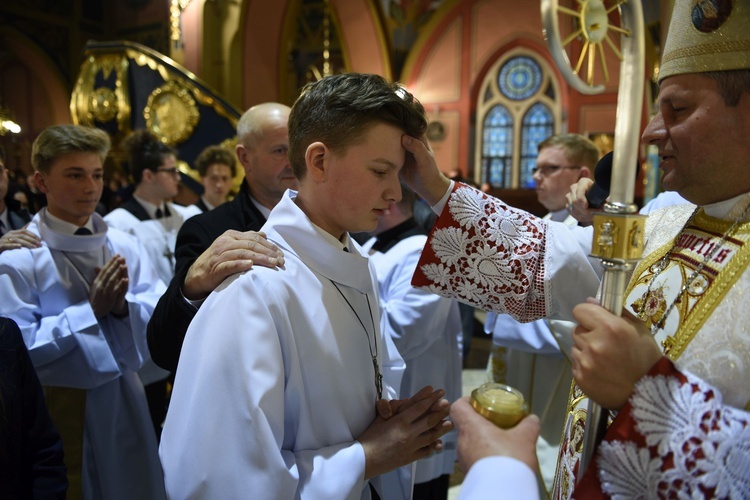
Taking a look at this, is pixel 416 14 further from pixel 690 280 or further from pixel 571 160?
pixel 690 280

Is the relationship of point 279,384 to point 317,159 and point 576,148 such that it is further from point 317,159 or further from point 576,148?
point 576,148

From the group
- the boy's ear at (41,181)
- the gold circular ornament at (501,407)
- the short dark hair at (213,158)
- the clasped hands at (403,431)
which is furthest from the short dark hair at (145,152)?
the gold circular ornament at (501,407)

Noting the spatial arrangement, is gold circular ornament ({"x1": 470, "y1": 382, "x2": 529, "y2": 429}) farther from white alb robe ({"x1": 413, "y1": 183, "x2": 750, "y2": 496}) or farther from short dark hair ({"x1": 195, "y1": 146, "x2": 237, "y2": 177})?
short dark hair ({"x1": 195, "y1": 146, "x2": 237, "y2": 177})

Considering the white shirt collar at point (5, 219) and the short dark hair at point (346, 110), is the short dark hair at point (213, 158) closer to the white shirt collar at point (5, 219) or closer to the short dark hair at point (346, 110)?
the white shirt collar at point (5, 219)

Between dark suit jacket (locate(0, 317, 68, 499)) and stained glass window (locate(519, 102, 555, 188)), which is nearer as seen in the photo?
dark suit jacket (locate(0, 317, 68, 499))

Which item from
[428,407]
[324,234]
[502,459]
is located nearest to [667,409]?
[502,459]

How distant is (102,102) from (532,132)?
33.2ft

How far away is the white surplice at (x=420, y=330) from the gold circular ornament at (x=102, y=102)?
477 centimetres

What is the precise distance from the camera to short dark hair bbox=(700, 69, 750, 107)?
3.43 ft

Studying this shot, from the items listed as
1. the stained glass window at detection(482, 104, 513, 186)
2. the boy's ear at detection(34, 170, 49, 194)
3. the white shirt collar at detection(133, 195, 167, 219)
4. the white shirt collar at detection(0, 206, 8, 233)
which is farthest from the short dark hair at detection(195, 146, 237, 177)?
the stained glass window at detection(482, 104, 513, 186)

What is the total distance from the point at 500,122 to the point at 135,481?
12.6m

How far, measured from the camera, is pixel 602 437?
1.05m

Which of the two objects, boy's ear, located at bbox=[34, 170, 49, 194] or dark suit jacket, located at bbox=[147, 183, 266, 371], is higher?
boy's ear, located at bbox=[34, 170, 49, 194]

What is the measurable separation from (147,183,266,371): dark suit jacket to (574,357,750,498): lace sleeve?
47.4 inches
